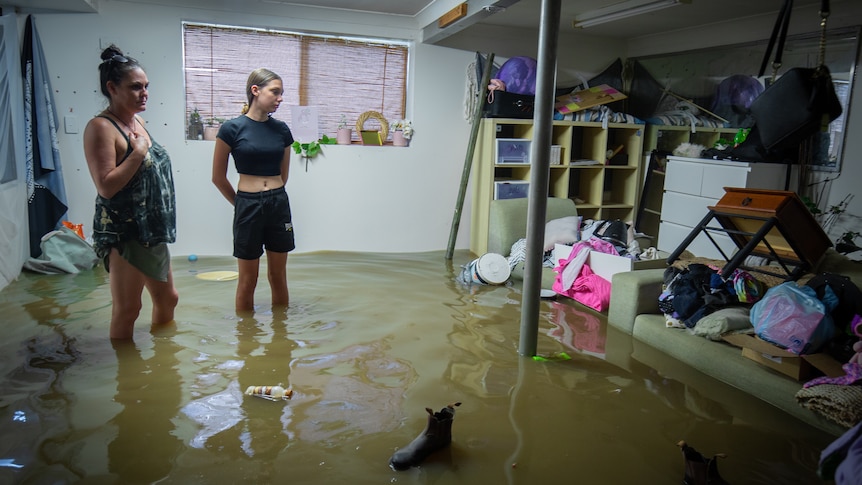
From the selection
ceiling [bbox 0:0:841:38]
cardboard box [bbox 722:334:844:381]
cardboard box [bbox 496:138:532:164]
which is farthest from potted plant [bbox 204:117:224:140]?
cardboard box [bbox 722:334:844:381]

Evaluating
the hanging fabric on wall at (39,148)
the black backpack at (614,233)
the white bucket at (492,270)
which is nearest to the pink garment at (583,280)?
the black backpack at (614,233)

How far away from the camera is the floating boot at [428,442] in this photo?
7.38 feet

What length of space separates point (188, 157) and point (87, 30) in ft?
4.30

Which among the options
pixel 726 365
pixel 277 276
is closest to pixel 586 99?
pixel 726 365

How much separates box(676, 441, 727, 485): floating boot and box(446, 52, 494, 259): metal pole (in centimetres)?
403

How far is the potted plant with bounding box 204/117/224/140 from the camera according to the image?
5.58m

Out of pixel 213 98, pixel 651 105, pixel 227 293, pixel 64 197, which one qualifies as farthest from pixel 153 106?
pixel 651 105

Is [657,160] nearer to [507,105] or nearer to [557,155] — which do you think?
[557,155]

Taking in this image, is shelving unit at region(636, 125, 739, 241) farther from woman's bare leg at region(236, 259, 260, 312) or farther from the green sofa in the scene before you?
woman's bare leg at region(236, 259, 260, 312)

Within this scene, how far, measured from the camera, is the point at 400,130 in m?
6.19

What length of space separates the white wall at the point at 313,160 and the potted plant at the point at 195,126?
7 centimetres

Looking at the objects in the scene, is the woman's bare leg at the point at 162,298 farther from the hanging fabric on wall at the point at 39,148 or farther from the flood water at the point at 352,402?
the hanging fabric on wall at the point at 39,148

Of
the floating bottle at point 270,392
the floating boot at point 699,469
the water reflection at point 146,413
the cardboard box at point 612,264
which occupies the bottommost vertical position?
the water reflection at point 146,413

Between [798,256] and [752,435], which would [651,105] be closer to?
[798,256]
